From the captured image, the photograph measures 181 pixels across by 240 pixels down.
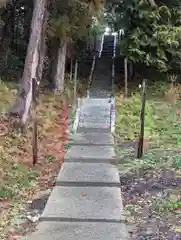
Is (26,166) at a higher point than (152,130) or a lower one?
lower

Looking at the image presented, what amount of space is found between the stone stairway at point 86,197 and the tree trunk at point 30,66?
1314 mm

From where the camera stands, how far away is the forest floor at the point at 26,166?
5.42 metres

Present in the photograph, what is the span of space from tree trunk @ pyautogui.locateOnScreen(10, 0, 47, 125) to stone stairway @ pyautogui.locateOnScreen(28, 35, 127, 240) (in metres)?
1.31

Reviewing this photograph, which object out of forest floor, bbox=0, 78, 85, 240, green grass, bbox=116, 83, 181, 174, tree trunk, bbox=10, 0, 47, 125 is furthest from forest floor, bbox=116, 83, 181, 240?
tree trunk, bbox=10, 0, 47, 125

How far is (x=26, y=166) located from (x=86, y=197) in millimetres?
1818

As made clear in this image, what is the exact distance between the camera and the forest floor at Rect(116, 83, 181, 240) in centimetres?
516

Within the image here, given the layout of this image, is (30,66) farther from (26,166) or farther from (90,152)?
(26,166)

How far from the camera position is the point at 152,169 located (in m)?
7.23

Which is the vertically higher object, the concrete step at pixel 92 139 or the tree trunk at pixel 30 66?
the tree trunk at pixel 30 66

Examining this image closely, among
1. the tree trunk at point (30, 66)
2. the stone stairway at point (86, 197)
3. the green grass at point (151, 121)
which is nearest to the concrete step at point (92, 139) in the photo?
the stone stairway at point (86, 197)

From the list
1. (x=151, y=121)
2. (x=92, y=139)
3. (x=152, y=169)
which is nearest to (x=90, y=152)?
(x=92, y=139)

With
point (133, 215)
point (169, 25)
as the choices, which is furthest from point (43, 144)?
point (169, 25)

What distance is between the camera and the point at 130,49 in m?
13.9

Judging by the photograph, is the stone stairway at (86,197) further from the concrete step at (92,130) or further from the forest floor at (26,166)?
the forest floor at (26,166)
